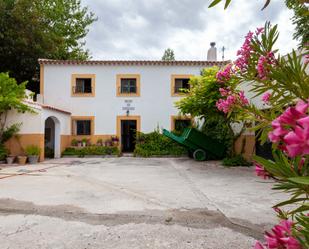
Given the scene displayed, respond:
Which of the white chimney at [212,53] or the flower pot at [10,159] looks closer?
the flower pot at [10,159]

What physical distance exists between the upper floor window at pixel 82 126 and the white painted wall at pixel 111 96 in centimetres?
32

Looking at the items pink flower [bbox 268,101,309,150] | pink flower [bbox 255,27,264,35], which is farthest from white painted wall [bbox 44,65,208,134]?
pink flower [bbox 268,101,309,150]

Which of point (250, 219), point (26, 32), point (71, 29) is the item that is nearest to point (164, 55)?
point (71, 29)

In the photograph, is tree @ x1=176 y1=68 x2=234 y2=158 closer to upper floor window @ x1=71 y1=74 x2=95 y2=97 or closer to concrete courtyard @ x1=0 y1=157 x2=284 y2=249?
concrete courtyard @ x1=0 y1=157 x2=284 y2=249

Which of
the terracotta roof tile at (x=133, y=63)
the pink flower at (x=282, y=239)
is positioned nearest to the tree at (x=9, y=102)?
the terracotta roof tile at (x=133, y=63)

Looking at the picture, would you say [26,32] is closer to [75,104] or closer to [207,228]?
[75,104]

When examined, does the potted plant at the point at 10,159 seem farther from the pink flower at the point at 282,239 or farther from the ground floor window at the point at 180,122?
the pink flower at the point at 282,239

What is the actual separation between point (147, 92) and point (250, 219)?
13.9 metres

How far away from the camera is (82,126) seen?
17.3 metres

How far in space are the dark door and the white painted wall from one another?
56.9 inches

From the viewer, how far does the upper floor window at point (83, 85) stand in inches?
681

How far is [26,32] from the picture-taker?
63.0 feet

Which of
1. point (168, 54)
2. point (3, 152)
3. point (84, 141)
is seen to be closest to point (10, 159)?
point (3, 152)

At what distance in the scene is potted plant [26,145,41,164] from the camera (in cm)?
1270
